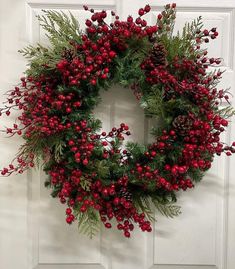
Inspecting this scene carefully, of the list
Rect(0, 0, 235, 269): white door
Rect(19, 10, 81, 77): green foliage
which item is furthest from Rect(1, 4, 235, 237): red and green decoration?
Rect(0, 0, 235, 269): white door

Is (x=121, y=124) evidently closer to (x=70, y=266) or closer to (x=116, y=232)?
(x=116, y=232)

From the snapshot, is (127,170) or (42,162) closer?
(127,170)

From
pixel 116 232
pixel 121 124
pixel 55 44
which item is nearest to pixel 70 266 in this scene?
pixel 116 232

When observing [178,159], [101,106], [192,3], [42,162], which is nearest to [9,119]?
[42,162]

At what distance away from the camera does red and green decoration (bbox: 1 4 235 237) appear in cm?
118

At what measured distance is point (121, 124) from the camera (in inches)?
48.6

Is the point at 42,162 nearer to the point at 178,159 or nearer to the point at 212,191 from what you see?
the point at 178,159

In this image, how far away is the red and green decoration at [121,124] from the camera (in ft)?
3.87

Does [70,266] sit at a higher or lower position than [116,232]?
lower

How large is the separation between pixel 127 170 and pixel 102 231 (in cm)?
32

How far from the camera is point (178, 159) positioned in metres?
1.22

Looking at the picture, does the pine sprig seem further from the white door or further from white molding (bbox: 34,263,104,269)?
white molding (bbox: 34,263,104,269)

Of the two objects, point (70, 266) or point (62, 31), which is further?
point (70, 266)

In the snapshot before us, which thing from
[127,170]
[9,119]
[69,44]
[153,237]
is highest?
[69,44]
